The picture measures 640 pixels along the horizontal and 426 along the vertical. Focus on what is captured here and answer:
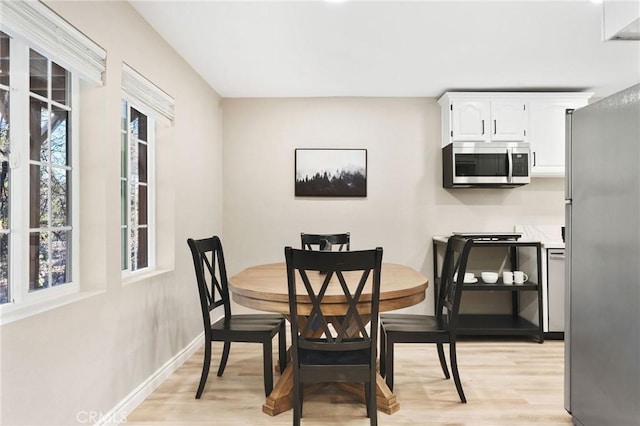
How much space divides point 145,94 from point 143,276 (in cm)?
118

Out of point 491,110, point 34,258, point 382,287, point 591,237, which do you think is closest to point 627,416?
point 591,237

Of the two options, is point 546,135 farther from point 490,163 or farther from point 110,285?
point 110,285

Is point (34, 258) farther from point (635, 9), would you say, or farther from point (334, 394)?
point (635, 9)

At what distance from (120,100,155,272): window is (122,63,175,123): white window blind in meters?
0.15

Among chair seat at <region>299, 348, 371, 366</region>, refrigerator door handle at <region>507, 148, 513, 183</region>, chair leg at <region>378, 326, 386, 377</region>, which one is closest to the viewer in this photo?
Answer: chair seat at <region>299, 348, 371, 366</region>

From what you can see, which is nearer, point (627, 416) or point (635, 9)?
point (635, 9)

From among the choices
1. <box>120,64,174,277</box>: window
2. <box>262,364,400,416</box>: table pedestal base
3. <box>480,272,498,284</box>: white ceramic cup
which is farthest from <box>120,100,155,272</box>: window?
<box>480,272,498,284</box>: white ceramic cup

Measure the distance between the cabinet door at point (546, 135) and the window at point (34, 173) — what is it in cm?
387

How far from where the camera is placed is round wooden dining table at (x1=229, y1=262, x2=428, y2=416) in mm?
2188

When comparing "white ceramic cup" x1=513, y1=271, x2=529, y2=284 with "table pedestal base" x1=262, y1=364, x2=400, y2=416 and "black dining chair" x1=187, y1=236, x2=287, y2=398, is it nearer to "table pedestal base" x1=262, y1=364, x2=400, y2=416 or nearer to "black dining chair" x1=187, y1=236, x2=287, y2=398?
"table pedestal base" x1=262, y1=364, x2=400, y2=416

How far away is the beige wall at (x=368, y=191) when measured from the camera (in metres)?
4.46

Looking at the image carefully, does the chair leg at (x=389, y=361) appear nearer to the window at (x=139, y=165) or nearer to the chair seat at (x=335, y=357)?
the chair seat at (x=335, y=357)

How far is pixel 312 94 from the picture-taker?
4387mm

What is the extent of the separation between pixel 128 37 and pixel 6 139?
1.07 meters
